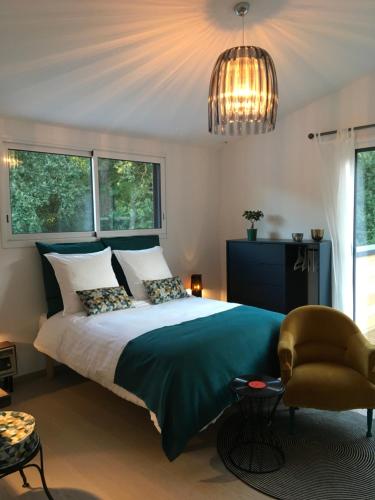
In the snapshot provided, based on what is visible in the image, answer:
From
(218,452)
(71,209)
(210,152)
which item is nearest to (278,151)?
(210,152)

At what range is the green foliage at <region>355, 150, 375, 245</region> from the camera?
151 inches

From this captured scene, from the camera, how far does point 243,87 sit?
204 cm

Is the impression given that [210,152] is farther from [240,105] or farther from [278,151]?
[240,105]

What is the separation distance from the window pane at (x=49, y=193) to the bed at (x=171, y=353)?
897mm

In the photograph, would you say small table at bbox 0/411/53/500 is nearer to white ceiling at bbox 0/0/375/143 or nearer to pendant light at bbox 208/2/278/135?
pendant light at bbox 208/2/278/135

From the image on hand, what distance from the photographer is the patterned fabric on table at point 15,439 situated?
1741 millimetres

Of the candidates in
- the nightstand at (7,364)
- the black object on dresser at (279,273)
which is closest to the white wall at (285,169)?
the black object on dresser at (279,273)

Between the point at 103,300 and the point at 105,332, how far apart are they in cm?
53

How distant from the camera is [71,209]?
3.87 meters

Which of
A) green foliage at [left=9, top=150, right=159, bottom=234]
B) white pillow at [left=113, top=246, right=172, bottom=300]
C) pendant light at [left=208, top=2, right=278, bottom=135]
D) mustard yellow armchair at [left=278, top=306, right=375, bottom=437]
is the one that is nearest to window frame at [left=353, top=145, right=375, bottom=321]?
mustard yellow armchair at [left=278, top=306, right=375, bottom=437]

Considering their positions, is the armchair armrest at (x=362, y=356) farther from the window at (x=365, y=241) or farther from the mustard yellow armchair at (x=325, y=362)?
the window at (x=365, y=241)

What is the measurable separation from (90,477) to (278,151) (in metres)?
3.68

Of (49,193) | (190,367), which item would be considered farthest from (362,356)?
(49,193)

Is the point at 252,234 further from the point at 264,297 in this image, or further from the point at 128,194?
the point at 128,194
